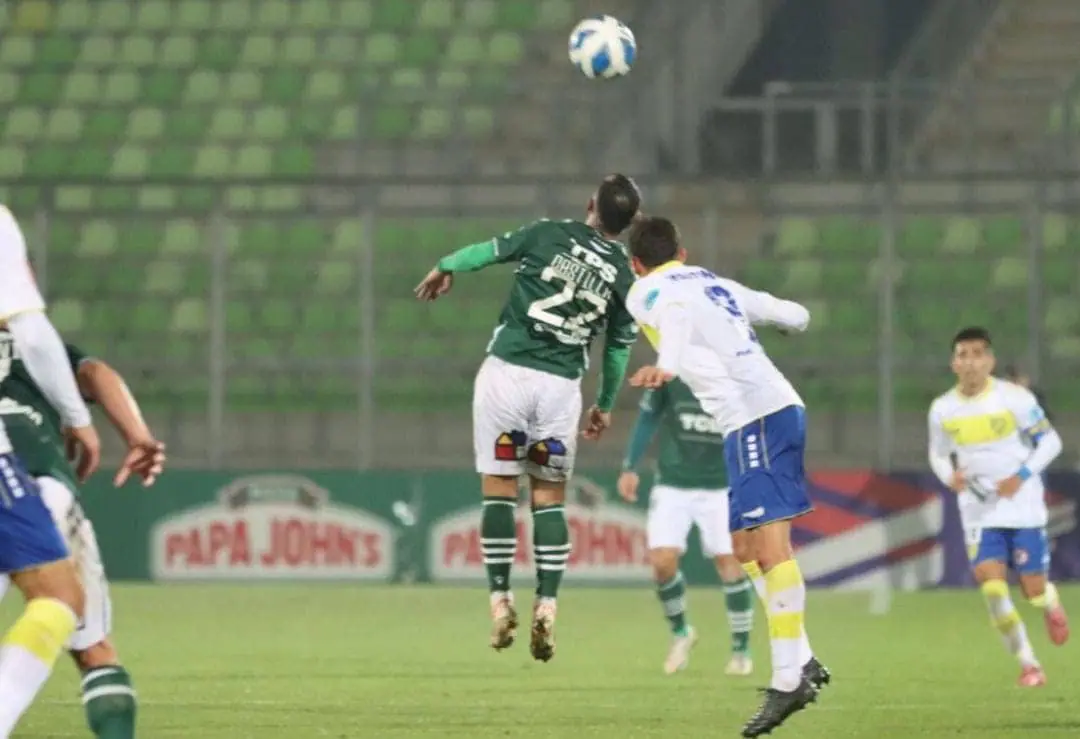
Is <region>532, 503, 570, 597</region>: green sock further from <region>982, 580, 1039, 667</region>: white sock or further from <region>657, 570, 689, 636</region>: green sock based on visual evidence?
<region>982, 580, 1039, 667</region>: white sock

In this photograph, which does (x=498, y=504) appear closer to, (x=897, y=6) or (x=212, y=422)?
(x=212, y=422)

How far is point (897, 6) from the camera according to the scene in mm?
22906

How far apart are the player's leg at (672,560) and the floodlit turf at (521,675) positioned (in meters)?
0.25

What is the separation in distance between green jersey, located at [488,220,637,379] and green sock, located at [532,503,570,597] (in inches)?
24.5

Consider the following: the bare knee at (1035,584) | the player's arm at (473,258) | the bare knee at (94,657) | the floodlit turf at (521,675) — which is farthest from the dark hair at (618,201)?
the bare knee at (94,657)

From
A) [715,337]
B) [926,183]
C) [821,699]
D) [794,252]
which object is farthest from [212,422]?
[715,337]

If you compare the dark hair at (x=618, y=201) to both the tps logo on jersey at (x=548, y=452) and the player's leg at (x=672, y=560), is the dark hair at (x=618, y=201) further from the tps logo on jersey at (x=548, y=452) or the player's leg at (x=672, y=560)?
the player's leg at (x=672, y=560)

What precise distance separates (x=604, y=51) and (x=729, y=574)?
307 cm

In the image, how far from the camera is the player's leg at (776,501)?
341 inches

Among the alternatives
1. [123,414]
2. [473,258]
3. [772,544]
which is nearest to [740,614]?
[473,258]

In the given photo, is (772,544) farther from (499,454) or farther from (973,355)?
(973,355)

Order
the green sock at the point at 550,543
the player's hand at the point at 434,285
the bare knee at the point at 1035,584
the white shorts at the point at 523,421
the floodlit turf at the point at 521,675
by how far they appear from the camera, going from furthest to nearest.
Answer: the bare knee at the point at 1035,584 < the white shorts at the point at 523,421 < the green sock at the point at 550,543 < the player's hand at the point at 434,285 < the floodlit turf at the point at 521,675

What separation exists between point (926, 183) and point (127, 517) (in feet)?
26.0

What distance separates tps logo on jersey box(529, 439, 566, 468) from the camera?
10164mm
